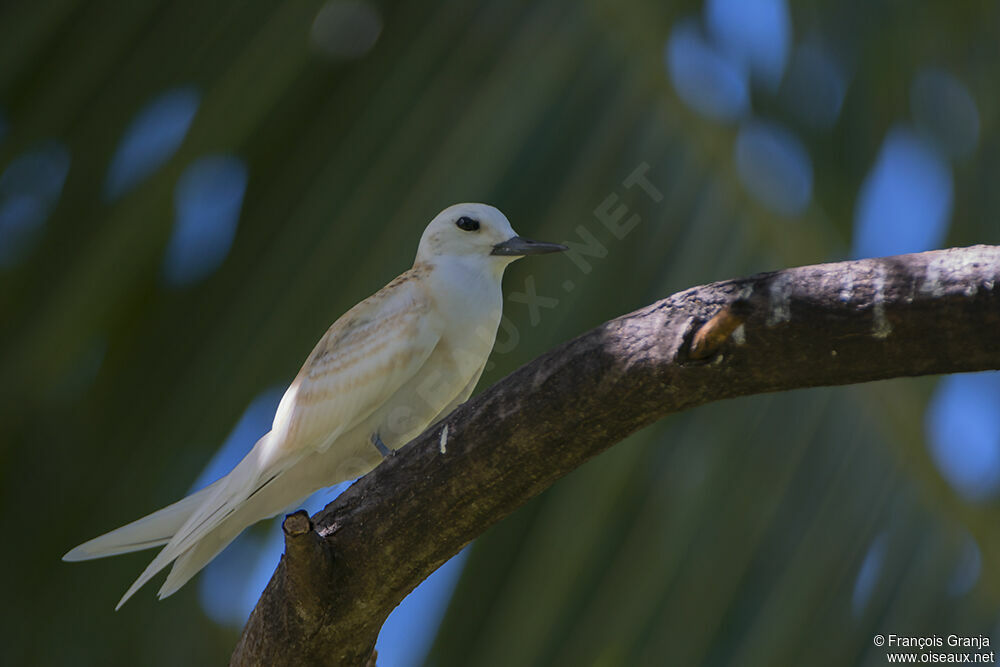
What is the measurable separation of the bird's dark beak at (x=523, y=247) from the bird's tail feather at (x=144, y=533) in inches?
57.9

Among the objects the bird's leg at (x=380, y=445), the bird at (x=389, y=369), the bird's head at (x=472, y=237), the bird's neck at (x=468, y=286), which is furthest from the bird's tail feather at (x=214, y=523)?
the bird's head at (x=472, y=237)

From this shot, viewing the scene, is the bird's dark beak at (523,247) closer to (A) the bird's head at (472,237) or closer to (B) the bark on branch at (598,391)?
(A) the bird's head at (472,237)

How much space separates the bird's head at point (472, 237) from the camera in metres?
4.12

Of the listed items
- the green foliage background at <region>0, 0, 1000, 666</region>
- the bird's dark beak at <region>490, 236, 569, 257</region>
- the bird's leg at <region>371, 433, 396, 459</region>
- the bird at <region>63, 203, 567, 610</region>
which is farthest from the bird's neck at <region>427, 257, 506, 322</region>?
the bird's leg at <region>371, 433, 396, 459</region>

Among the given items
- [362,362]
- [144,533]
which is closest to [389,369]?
[362,362]

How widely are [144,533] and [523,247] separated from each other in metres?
1.73

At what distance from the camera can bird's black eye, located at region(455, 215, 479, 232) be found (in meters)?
4.22

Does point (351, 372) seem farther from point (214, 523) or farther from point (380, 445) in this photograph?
point (214, 523)

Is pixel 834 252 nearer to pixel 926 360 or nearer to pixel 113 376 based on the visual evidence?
pixel 926 360

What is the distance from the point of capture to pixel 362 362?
4.05 metres

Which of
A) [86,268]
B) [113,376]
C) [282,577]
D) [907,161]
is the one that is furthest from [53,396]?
[907,161]

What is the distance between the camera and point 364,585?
293cm

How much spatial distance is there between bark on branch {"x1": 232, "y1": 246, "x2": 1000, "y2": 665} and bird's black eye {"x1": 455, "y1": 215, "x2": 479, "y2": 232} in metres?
1.53

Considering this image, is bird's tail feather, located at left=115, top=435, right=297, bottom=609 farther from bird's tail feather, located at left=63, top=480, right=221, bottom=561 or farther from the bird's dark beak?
the bird's dark beak
